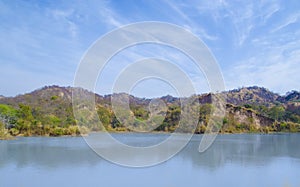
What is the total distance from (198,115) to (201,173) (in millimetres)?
20533

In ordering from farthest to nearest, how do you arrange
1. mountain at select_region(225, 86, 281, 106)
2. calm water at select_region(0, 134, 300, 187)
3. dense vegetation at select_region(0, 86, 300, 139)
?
1. mountain at select_region(225, 86, 281, 106)
2. dense vegetation at select_region(0, 86, 300, 139)
3. calm water at select_region(0, 134, 300, 187)

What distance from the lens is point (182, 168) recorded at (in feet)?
32.7

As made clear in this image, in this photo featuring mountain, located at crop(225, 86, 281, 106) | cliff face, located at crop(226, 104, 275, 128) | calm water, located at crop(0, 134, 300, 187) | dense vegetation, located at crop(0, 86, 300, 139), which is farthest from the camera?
mountain, located at crop(225, 86, 281, 106)

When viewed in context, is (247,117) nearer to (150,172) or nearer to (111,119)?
(111,119)

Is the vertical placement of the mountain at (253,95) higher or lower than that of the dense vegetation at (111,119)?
higher

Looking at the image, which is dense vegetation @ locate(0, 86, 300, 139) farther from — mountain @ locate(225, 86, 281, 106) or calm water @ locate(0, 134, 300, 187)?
mountain @ locate(225, 86, 281, 106)

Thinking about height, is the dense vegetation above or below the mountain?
below

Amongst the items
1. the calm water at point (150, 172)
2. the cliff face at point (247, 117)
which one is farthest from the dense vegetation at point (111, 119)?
the calm water at point (150, 172)

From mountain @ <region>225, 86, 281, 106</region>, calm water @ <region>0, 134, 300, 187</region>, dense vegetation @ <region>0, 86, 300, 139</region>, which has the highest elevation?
mountain @ <region>225, 86, 281, 106</region>

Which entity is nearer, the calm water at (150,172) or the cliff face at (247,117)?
the calm water at (150,172)

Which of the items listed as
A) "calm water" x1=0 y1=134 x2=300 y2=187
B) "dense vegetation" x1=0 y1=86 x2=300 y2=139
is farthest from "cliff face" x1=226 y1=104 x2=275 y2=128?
"calm water" x1=0 y1=134 x2=300 y2=187

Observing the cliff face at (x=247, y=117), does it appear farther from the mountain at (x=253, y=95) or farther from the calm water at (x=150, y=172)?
the mountain at (x=253, y=95)

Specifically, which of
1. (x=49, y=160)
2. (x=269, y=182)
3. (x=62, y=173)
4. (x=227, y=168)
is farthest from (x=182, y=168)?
(x=49, y=160)

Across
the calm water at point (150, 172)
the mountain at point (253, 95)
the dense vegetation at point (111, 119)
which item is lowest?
the calm water at point (150, 172)
